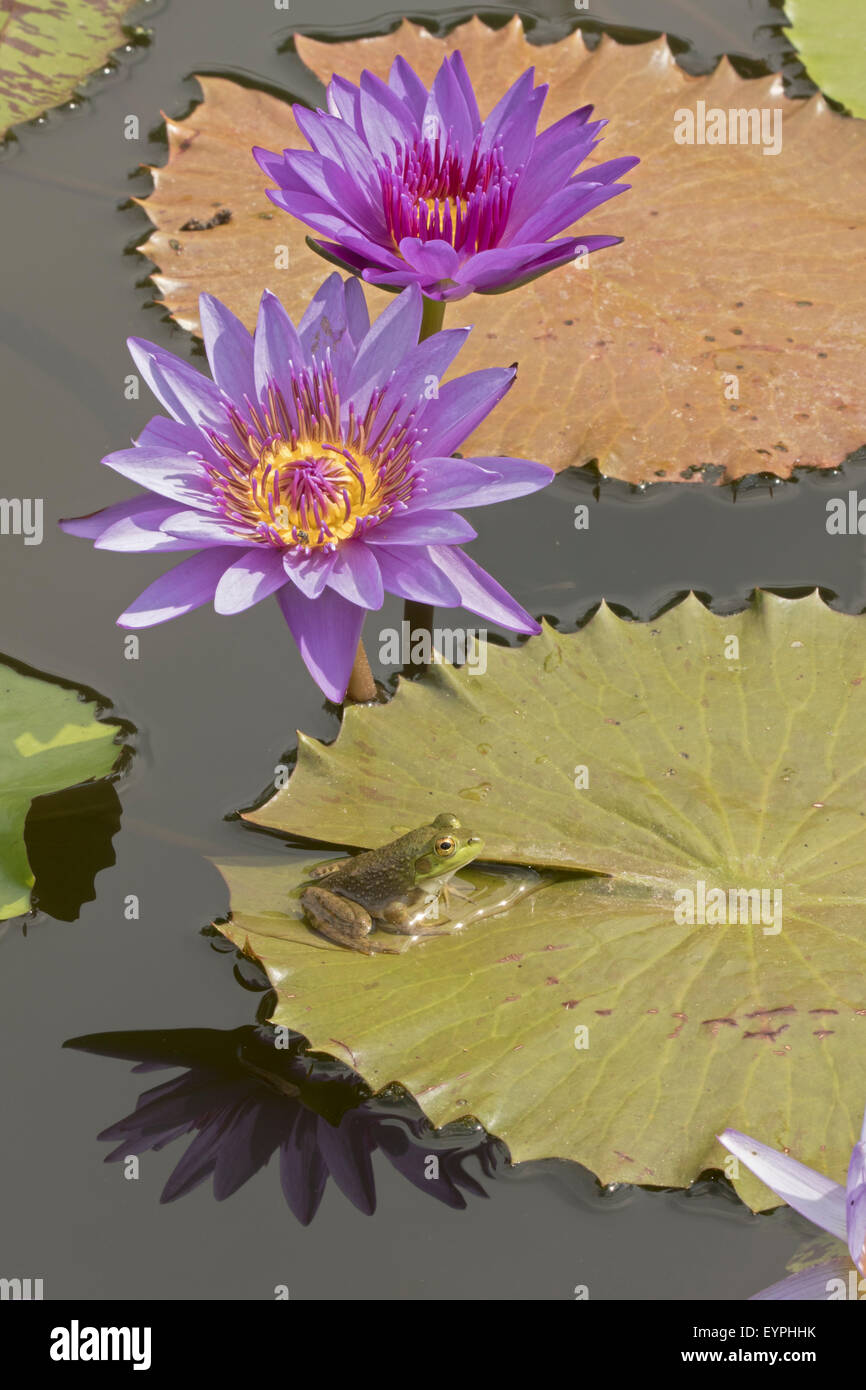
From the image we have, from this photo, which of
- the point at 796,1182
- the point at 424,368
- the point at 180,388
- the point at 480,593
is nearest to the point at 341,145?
the point at 424,368

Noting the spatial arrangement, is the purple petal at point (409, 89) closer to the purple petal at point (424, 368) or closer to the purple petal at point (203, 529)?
the purple petal at point (424, 368)

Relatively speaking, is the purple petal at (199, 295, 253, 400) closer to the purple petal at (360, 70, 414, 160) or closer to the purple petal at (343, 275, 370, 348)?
the purple petal at (343, 275, 370, 348)

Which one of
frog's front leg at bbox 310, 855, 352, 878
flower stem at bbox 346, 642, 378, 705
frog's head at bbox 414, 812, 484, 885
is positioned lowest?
frog's front leg at bbox 310, 855, 352, 878

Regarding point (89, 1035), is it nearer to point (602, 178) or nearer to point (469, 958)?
point (469, 958)

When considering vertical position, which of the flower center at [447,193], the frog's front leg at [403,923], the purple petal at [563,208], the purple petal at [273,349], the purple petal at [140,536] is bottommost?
the frog's front leg at [403,923]

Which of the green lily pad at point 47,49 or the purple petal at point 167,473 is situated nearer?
the purple petal at point 167,473

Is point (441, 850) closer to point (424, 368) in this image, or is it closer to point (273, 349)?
point (424, 368)

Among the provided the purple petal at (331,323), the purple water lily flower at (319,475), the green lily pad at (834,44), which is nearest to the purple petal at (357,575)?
the purple water lily flower at (319,475)

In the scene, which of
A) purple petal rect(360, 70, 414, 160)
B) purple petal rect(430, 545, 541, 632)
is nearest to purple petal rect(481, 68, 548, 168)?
purple petal rect(360, 70, 414, 160)
